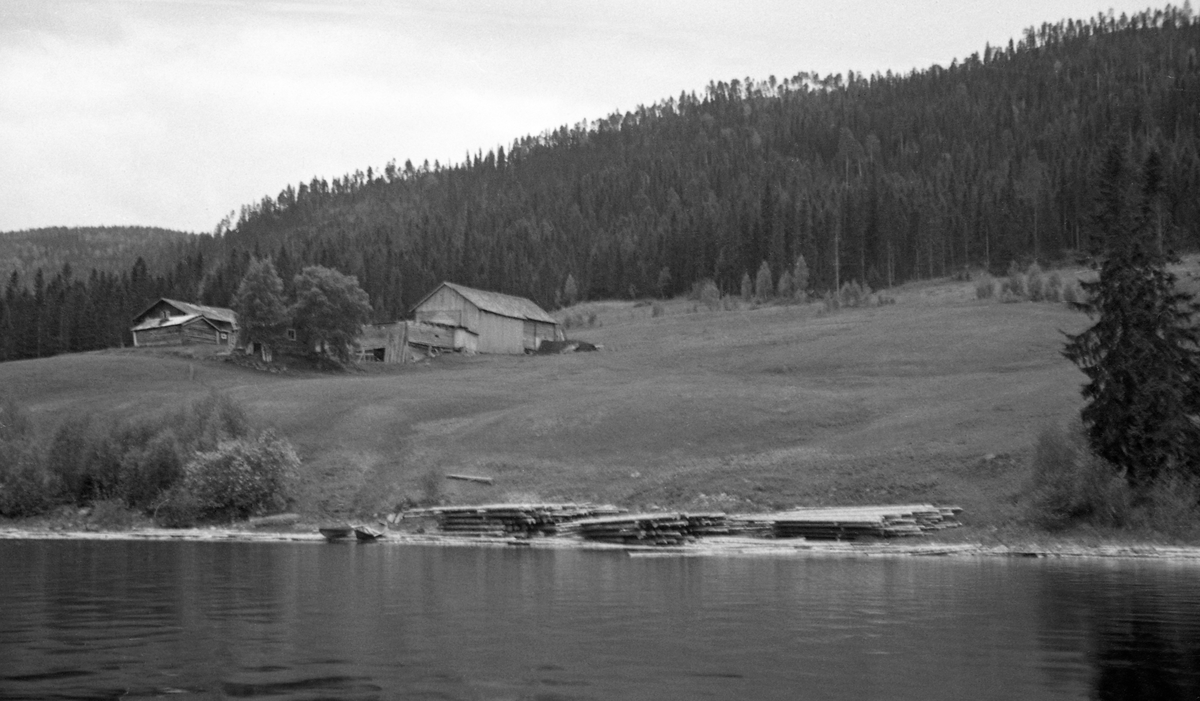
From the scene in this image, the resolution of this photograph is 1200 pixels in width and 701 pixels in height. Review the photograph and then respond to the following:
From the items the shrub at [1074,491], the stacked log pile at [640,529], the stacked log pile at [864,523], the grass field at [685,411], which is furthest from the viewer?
the grass field at [685,411]

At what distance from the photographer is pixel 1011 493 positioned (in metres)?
46.9

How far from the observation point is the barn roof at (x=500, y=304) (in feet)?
387

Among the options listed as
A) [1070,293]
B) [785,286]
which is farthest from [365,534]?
[785,286]

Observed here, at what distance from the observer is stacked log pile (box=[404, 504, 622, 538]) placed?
159 feet

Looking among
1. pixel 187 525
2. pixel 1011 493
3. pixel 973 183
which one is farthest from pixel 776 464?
pixel 973 183

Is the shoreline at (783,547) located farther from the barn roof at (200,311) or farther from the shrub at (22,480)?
the barn roof at (200,311)

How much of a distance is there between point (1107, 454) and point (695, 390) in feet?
108

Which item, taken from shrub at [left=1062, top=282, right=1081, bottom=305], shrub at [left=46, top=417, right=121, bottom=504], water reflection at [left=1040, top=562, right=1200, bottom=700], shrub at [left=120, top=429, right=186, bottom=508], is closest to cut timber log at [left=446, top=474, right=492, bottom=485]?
shrub at [left=120, top=429, right=186, bottom=508]

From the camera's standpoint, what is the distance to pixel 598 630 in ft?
72.9

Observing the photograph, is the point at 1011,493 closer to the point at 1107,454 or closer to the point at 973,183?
the point at 1107,454

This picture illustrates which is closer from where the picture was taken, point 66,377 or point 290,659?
point 290,659

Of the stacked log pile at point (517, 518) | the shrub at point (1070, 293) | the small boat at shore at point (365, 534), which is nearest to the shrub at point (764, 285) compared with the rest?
the shrub at point (1070, 293)

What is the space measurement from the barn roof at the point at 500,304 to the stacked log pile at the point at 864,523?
248 feet

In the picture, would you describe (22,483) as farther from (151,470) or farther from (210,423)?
(210,423)
